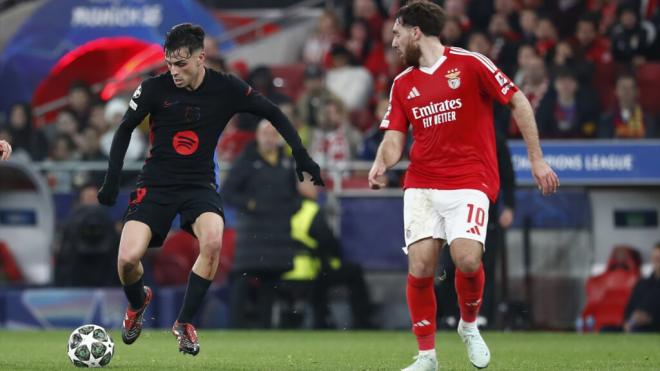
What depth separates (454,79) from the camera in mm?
8438

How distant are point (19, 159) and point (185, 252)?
2.16 m

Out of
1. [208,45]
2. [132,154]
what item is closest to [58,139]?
[132,154]

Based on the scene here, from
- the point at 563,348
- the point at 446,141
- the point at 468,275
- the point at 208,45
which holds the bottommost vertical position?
the point at 563,348

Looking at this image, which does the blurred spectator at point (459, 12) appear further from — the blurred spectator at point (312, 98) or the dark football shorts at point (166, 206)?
the dark football shorts at point (166, 206)

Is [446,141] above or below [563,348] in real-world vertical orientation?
above

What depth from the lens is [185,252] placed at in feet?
50.8

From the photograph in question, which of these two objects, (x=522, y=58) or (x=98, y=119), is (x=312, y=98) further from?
(x=98, y=119)

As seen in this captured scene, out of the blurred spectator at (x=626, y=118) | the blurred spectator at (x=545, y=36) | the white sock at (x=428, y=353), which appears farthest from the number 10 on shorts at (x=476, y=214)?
the blurred spectator at (x=545, y=36)

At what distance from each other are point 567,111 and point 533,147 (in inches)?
280

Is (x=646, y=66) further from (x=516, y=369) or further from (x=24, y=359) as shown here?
(x=24, y=359)

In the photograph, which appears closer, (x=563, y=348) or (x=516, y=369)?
(x=516, y=369)

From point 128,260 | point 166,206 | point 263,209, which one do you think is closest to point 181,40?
point 166,206

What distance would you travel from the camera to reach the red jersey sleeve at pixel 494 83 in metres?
8.41

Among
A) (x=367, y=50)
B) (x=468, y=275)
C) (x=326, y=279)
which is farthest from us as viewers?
(x=367, y=50)
